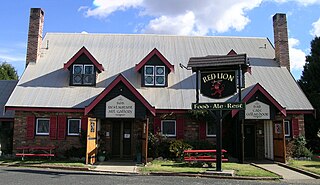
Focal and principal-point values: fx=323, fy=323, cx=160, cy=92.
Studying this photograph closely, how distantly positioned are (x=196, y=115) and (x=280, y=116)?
16.9 feet

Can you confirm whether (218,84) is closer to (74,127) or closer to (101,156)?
(101,156)

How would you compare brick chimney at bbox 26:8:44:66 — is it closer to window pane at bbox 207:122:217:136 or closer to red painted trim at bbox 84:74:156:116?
red painted trim at bbox 84:74:156:116

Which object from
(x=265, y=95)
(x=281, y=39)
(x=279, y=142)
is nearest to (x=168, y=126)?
(x=265, y=95)

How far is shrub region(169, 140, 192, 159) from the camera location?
59.2 ft

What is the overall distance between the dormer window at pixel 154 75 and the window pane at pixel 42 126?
6728 millimetres

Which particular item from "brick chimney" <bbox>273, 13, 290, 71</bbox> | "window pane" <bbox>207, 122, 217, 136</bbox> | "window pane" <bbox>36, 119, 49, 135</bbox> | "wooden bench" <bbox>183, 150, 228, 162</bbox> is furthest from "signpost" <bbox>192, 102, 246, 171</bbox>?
"brick chimney" <bbox>273, 13, 290, 71</bbox>

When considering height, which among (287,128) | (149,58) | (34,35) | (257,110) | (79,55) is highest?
(34,35)

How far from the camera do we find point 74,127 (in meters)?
19.3

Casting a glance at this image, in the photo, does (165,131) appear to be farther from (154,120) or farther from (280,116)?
(280,116)

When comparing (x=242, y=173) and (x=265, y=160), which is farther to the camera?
(x=265, y=160)

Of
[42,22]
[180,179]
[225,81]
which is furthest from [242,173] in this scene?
[42,22]

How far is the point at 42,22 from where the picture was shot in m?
23.9

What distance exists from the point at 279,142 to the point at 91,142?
33.8ft

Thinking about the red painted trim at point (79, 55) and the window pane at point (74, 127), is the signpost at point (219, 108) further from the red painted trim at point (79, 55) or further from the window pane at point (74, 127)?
the red painted trim at point (79, 55)
